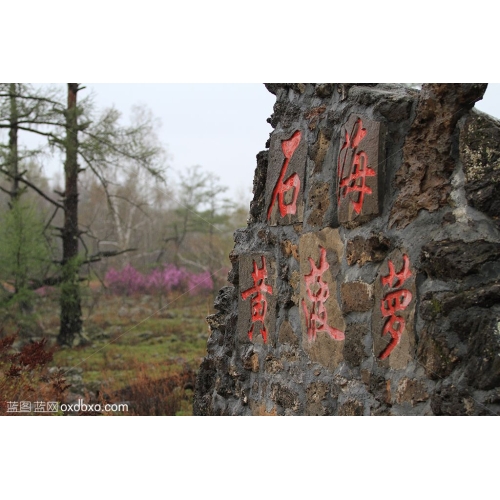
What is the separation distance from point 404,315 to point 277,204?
3.28 ft

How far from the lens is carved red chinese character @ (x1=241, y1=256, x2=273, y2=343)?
268 cm

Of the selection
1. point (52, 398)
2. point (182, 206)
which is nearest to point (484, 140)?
point (52, 398)

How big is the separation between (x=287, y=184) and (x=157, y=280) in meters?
3.31

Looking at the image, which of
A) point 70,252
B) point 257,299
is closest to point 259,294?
point 257,299

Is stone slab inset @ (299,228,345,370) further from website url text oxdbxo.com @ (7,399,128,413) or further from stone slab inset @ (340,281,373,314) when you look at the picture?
website url text oxdbxo.com @ (7,399,128,413)

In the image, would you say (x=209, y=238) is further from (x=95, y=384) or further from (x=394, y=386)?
(x=394, y=386)

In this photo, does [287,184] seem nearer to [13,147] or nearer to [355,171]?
[355,171]

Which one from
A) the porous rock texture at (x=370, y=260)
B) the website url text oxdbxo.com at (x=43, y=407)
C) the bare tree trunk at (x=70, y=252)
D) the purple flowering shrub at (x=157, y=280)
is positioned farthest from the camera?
the purple flowering shrub at (x=157, y=280)

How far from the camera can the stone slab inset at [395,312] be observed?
1808mm

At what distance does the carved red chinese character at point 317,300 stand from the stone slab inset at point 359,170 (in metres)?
0.23

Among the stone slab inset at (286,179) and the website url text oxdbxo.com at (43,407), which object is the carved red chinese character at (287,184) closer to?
the stone slab inset at (286,179)

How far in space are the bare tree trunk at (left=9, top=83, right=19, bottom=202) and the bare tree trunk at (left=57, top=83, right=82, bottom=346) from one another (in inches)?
16.6

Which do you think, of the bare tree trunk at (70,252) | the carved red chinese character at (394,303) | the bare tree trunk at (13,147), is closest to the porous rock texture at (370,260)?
the carved red chinese character at (394,303)

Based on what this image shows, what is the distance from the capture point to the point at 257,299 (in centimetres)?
274
